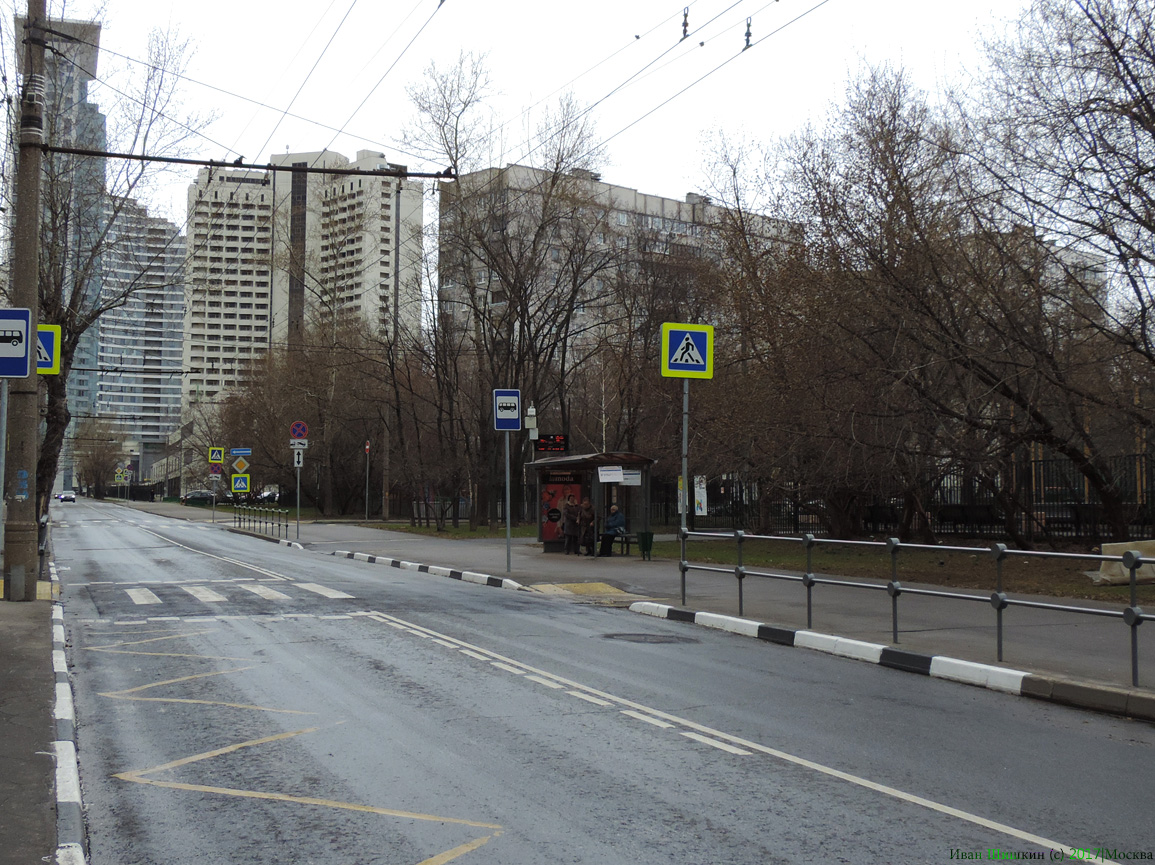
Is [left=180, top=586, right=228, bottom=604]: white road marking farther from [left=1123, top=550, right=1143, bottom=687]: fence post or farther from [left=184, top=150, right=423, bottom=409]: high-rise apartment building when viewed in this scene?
[left=1123, top=550, right=1143, bottom=687]: fence post

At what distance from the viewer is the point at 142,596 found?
51.7 ft

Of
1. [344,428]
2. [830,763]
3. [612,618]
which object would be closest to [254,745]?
[830,763]

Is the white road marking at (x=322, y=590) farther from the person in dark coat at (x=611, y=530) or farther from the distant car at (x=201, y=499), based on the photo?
the distant car at (x=201, y=499)

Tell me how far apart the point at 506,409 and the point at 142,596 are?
25.1 feet

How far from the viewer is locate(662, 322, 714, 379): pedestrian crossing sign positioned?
1491 centimetres

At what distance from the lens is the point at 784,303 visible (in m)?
22.6

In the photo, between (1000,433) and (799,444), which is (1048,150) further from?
(799,444)

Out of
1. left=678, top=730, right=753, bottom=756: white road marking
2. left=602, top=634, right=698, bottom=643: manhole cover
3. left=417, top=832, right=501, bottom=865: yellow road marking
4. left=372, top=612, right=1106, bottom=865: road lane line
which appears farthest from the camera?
left=602, top=634, right=698, bottom=643: manhole cover

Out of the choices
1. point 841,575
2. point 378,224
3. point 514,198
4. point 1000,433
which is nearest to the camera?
point 841,575

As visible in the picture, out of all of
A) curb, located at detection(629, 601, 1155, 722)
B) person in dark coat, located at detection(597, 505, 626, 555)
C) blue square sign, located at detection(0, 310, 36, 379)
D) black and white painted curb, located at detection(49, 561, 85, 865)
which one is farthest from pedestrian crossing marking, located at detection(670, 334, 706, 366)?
person in dark coat, located at detection(597, 505, 626, 555)

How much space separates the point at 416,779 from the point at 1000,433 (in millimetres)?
17886

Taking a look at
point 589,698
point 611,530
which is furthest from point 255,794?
point 611,530

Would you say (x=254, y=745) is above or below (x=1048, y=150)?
below

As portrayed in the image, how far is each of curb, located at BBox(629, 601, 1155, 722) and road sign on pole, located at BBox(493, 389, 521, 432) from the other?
7.97 metres
